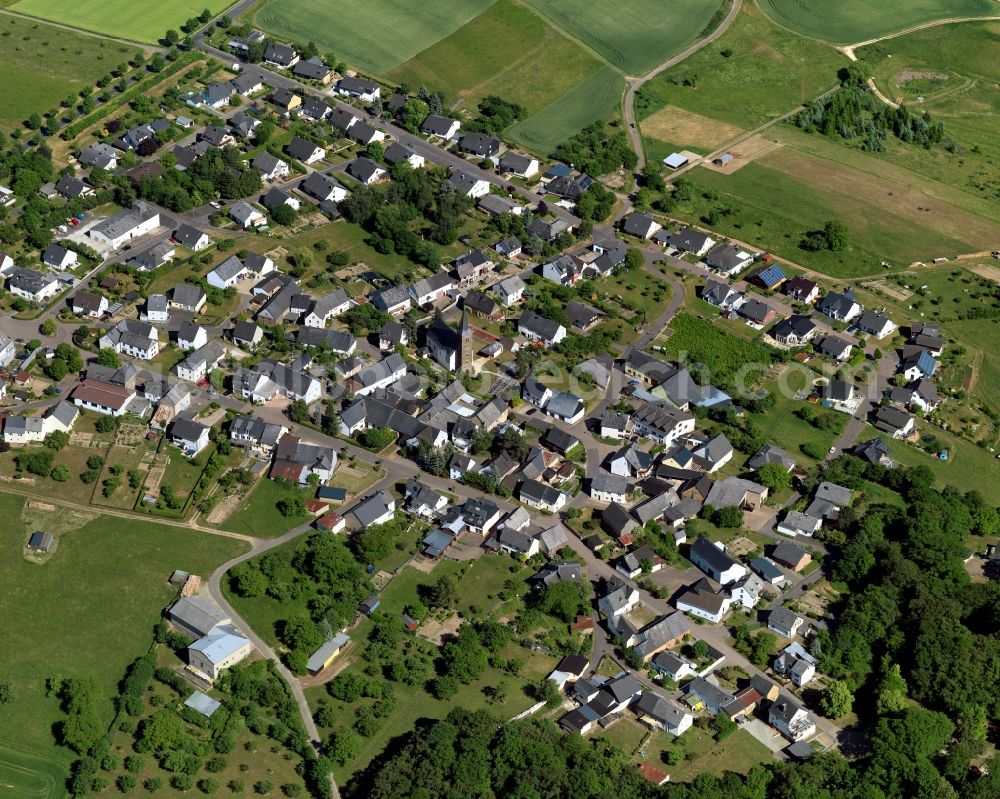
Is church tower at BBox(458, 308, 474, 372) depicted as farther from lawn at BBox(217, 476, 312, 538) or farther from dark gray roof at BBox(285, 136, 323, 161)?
dark gray roof at BBox(285, 136, 323, 161)

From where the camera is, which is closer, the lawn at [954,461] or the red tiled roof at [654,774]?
the red tiled roof at [654,774]

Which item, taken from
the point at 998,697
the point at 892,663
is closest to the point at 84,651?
the point at 892,663

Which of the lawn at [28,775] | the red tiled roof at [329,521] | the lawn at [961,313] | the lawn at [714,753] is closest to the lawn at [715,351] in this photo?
the lawn at [961,313]

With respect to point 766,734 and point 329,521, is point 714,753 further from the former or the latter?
point 329,521

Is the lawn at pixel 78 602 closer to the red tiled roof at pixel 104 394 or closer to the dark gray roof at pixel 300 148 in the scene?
the red tiled roof at pixel 104 394

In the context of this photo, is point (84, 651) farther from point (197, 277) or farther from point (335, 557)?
point (197, 277)

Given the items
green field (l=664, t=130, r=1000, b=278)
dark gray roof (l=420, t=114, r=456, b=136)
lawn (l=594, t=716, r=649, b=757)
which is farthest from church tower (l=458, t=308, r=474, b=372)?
dark gray roof (l=420, t=114, r=456, b=136)
